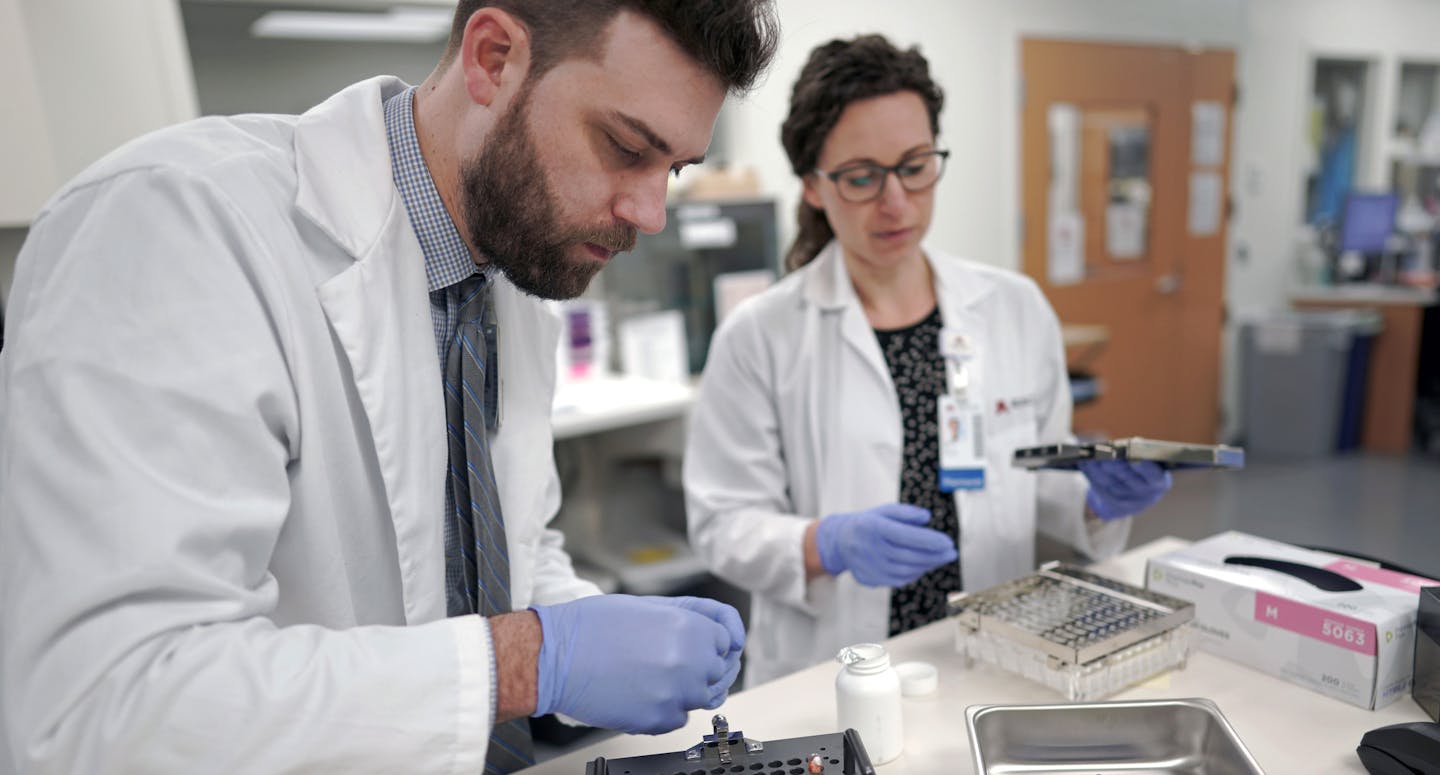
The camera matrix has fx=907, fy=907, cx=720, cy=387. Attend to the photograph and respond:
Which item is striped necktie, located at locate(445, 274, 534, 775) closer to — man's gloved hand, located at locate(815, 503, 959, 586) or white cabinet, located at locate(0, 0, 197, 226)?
man's gloved hand, located at locate(815, 503, 959, 586)

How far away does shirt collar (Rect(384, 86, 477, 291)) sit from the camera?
0.96 m

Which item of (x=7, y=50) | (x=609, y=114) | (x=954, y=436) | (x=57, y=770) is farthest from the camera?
(x=7, y=50)

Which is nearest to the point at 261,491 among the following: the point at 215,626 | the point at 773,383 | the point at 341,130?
the point at 215,626

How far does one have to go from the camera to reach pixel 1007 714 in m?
0.96

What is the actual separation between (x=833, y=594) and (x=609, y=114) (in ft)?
3.05

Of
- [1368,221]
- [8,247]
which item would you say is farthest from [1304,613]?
[1368,221]

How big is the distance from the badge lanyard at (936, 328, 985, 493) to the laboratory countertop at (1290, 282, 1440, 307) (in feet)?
14.4

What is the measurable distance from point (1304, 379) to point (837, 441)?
4.18m

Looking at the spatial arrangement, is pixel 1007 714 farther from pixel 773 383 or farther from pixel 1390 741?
pixel 773 383

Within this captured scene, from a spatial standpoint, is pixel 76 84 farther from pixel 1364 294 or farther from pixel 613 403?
pixel 1364 294

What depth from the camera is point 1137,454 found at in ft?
3.92

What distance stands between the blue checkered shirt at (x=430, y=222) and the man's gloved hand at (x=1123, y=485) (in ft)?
2.93

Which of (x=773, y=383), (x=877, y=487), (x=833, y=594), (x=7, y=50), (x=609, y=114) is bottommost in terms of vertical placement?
(x=833, y=594)

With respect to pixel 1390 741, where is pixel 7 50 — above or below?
above
